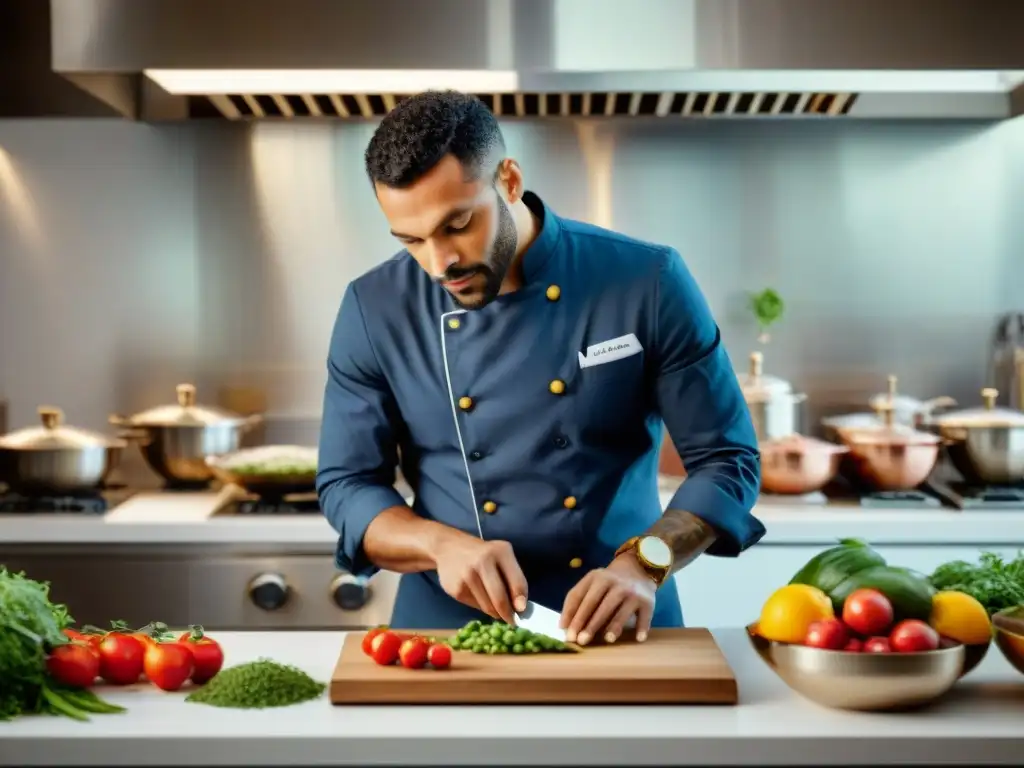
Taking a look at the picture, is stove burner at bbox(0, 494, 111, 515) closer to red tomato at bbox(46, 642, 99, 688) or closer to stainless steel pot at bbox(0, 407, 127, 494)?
stainless steel pot at bbox(0, 407, 127, 494)

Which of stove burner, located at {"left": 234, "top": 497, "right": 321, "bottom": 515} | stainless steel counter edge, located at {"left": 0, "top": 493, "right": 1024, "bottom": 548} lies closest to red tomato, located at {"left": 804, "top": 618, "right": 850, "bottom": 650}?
stainless steel counter edge, located at {"left": 0, "top": 493, "right": 1024, "bottom": 548}

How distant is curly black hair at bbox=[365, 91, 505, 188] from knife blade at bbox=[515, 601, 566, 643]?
59 centimetres

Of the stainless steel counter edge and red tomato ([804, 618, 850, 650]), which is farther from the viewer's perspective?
the stainless steel counter edge

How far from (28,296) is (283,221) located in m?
0.68

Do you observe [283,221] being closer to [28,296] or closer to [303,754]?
[28,296]

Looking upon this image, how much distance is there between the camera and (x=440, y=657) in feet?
5.33

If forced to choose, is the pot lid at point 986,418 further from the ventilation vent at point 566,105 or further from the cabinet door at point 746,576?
the ventilation vent at point 566,105

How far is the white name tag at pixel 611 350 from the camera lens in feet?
6.88

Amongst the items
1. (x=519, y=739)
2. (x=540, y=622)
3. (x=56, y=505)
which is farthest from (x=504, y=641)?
(x=56, y=505)

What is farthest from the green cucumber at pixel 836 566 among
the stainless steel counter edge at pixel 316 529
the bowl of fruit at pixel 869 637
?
the stainless steel counter edge at pixel 316 529

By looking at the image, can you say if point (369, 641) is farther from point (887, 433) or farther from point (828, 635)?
point (887, 433)

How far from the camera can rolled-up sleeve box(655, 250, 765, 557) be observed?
1.95m

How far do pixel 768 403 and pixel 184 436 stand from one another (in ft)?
4.49

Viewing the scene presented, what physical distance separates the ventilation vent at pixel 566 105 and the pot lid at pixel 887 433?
74 cm
